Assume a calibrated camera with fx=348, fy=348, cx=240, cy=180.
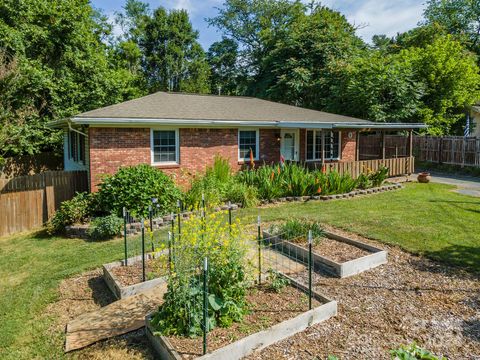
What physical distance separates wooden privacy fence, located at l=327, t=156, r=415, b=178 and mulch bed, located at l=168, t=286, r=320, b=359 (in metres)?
9.61

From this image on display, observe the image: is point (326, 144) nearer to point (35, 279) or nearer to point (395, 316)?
point (395, 316)

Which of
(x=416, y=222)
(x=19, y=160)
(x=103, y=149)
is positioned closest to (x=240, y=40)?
(x=19, y=160)

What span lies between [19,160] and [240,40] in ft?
95.2

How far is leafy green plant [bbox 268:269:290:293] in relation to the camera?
503cm

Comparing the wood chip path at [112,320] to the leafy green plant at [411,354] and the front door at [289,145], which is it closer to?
the leafy green plant at [411,354]

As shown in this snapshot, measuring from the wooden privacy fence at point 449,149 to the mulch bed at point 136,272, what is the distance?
20.5m

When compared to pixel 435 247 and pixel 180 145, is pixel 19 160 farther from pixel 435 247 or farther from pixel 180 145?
pixel 435 247

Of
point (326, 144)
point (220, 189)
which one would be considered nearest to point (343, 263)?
point (220, 189)

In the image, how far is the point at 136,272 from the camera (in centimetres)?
601

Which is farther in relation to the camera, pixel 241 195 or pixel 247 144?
pixel 247 144

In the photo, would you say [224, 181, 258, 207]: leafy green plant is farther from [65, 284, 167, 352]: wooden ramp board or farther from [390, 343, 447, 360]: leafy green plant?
[390, 343, 447, 360]: leafy green plant

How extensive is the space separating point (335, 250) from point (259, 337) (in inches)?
131

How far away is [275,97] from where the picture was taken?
29688 mm

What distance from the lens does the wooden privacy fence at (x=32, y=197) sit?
32.9 ft
